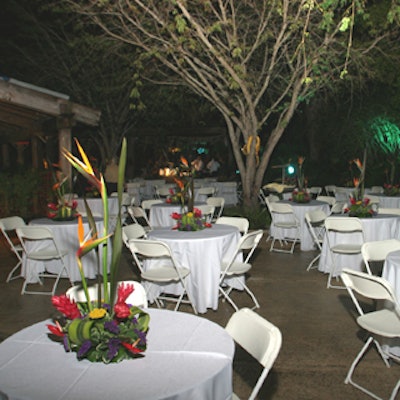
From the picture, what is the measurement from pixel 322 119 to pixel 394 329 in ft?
45.0

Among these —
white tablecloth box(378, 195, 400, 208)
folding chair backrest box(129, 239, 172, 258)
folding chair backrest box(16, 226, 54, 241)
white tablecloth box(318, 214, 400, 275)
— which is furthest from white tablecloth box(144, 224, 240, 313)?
white tablecloth box(378, 195, 400, 208)

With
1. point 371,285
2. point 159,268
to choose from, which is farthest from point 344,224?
point 371,285

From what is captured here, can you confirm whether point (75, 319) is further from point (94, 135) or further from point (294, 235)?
point (94, 135)

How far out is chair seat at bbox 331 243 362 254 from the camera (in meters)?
5.40

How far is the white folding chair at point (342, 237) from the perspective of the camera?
5.48 meters

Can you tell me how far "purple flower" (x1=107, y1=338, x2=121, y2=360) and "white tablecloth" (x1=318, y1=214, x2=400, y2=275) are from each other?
4381 mm

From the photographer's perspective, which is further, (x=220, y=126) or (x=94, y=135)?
(x=220, y=126)

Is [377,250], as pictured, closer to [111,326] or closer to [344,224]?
[344,224]

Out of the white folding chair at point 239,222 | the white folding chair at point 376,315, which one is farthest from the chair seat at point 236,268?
the white folding chair at point 376,315

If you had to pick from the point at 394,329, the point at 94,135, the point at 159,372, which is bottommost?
the point at 394,329

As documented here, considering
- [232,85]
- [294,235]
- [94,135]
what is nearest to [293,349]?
[294,235]

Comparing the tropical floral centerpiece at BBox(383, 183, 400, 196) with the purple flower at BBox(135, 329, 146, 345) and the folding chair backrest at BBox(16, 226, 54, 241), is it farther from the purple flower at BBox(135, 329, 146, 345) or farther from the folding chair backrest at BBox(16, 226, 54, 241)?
the purple flower at BBox(135, 329, 146, 345)

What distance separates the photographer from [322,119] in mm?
16000

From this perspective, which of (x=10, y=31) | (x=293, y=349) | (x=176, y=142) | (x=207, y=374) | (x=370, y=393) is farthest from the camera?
(x=176, y=142)
